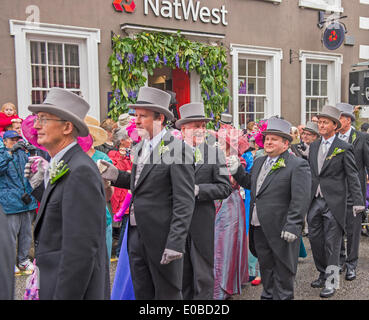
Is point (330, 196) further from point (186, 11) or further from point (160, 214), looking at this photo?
point (186, 11)

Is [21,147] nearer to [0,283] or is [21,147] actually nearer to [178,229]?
[178,229]

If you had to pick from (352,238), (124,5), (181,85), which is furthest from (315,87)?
(352,238)

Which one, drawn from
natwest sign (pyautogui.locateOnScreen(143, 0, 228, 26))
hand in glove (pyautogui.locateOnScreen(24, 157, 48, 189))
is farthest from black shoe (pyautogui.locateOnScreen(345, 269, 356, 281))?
natwest sign (pyautogui.locateOnScreen(143, 0, 228, 26))

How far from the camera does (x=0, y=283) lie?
1.70m

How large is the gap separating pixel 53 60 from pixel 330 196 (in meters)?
6.13

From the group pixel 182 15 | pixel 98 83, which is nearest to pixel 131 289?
pixel 98 83

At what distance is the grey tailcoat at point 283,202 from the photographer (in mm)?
4109

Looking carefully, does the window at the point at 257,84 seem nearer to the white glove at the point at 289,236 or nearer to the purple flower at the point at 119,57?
the purple flower at the point at 119,57

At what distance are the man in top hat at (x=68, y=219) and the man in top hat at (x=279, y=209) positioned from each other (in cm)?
206

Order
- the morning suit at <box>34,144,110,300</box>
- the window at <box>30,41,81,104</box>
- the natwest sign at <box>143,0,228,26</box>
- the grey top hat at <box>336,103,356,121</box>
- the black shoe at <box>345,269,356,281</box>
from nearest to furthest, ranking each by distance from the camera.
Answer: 1. the morning suit at <box>34,144,110,300</box>
2. the black shoe at <box>345,269,356,281</box>
3. the grey top hat at <box>336,103,356,121</box>
4. the window at <box>30,41,81,104</box>
5. the natwest sign at <box>143,0,228,26</box>

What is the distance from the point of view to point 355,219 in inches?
232

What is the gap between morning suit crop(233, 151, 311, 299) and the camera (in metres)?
4.09

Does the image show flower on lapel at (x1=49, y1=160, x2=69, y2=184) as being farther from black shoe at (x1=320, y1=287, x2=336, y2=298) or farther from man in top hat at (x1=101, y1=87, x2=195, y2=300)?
black shoe at (x1=320, y1=287, x2=336, y2=298)

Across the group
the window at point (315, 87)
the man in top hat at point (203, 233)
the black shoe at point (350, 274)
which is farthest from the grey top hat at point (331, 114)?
the window at point (315, 87)
